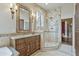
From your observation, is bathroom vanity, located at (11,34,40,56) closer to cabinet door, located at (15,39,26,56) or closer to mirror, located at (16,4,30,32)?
cabinet door, located at (15,39,26,56)

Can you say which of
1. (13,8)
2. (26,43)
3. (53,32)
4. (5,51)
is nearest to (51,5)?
(53,32)

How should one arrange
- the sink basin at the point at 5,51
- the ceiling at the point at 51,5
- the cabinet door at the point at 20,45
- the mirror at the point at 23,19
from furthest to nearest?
1. the mirror at the point at 23,19
2. the cabinet door at the point at 20,45
3. the ceiling at the point at 51,5
4. the sink basin at the point at 5,51

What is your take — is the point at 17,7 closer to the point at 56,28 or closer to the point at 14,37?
the point at 14,37

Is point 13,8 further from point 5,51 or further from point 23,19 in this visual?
point 5,51

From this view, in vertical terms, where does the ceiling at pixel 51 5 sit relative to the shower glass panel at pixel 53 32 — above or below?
above

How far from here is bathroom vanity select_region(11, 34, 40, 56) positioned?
1945 millimetres

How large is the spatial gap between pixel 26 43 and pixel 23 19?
0.40m

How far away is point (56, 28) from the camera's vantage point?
2.08 m

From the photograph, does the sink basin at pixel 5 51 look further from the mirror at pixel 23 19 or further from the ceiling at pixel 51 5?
the ceiling at pixel 51 5

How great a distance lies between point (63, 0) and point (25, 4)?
55cm

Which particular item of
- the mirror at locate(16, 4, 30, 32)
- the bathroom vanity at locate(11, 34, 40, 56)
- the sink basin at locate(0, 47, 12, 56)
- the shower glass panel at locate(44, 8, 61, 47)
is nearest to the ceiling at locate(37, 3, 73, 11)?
the shower glass panel at locate(44, 8, 61, 47)

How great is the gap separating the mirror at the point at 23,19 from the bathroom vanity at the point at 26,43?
13 cm

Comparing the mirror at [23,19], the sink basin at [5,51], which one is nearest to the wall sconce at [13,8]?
the mirror at [23,19]

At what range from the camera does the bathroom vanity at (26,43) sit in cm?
195
